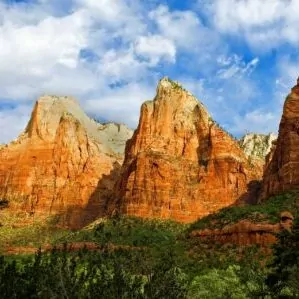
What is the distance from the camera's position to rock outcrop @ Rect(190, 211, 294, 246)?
4328 inches

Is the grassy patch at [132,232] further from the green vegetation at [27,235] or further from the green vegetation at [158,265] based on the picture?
the green vegetation at [27,235]

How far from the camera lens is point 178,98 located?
189 metres

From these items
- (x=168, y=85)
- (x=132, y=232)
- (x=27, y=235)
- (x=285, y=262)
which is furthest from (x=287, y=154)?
(x=285, y=262)

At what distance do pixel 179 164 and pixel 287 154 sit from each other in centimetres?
4166

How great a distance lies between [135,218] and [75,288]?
121m

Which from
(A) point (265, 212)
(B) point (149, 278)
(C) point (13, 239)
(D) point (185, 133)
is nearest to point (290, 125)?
(A) point (265, 212)

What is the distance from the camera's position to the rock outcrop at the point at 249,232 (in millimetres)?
109938

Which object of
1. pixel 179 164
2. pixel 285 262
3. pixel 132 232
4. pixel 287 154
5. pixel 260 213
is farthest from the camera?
pixel 179 164

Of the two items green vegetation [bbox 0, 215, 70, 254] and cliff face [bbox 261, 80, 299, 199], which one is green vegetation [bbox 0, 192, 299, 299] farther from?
cliff face [bbox 261, 80, 299, 199]

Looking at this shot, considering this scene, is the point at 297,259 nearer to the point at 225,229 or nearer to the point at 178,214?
the point at 225,229

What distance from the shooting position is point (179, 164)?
17850 cm

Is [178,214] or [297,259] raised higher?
[178,214]

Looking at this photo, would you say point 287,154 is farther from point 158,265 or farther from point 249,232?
point 158,265

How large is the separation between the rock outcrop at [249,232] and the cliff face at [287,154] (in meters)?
21.8
